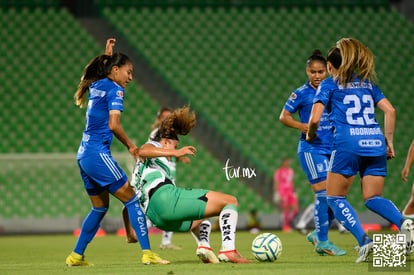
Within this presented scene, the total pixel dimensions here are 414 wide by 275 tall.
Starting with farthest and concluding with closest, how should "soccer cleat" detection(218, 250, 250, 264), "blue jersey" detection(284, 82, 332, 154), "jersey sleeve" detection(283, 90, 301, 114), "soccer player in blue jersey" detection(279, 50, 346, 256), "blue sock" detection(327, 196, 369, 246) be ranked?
"jersey sleeve" detection(283, 90, 301, 114) → "blue jersey" detection(284, 82, 332, 154) → "soccer player in blue jersey" detection(279, 50, 346, 256) → "soccer cleat" detection(218, 250, 250, 264) → "blue sock" detection(327, 196, 369, 246)

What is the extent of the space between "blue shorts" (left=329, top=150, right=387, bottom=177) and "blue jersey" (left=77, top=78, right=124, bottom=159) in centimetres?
221

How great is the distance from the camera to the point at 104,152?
781cm

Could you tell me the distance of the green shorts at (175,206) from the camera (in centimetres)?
731

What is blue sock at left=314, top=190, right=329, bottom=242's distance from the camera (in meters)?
9.23

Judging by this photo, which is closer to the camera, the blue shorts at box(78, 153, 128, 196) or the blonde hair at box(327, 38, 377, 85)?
the blonde hair at box(327, 38, 377, 85)

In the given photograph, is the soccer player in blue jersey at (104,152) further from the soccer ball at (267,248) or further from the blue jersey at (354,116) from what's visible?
the blue jersey at (354,116)

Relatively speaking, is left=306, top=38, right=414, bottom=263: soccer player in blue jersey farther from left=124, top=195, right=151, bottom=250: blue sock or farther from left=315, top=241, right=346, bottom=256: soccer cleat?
left=124, top=195, right=151, bottom=250: blue sock

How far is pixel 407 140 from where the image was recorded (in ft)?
61.4

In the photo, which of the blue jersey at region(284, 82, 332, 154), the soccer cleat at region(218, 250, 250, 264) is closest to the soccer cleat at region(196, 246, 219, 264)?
the soccer cleat at region(218, 250, 250, 264)

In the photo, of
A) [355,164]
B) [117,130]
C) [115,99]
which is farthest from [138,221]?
[355,164]

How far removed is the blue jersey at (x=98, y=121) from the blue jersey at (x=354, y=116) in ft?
6.74

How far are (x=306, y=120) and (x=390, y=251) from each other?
3.15m

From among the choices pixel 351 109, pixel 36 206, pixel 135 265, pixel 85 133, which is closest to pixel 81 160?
pixel 85 133

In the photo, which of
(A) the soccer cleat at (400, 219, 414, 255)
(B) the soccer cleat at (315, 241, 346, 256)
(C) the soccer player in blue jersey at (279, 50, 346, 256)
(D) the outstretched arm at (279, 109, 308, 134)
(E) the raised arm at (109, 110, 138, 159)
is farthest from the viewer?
(C) the soccer player in blue jersey at (279, 50, 346, 256)
